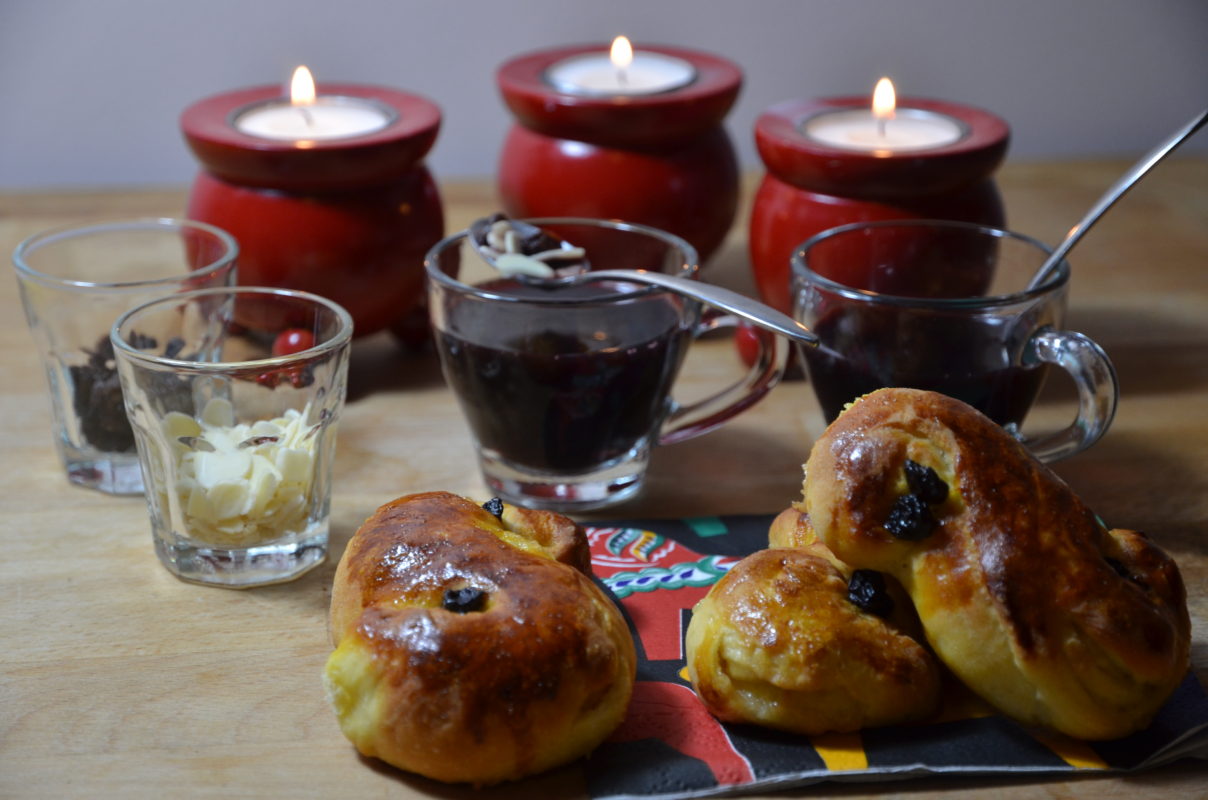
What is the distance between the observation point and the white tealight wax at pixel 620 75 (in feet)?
4.21

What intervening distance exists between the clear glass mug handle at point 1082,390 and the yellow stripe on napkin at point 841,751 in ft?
0.98

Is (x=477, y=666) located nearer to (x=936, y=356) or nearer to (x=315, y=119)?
(x=936, y=356)

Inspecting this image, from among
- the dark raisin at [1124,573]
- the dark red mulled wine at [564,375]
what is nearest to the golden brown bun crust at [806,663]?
the dark raisin at [1124,573]

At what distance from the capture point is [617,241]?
107 cm

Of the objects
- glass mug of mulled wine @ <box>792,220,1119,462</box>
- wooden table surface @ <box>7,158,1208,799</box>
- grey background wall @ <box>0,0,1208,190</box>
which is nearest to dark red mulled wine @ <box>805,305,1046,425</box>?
glass mug of mulled wine @ <box>792,220,1119,462</box>

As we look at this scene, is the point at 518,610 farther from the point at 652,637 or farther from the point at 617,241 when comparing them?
the point at 617,241

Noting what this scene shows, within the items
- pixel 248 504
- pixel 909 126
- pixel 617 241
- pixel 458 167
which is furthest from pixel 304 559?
pixel 458 167

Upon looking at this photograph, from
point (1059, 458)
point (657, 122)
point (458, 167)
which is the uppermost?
point (657, 122)

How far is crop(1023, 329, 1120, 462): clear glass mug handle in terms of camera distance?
0.89m

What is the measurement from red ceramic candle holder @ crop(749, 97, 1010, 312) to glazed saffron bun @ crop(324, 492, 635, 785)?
1.56 ft

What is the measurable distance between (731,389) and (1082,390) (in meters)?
0.27

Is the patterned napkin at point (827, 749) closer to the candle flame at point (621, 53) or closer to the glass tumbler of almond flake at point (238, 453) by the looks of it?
the glass tumbler of almond flake at point (238, 453)

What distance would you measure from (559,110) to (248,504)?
0.57 meters

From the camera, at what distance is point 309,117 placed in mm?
1203
